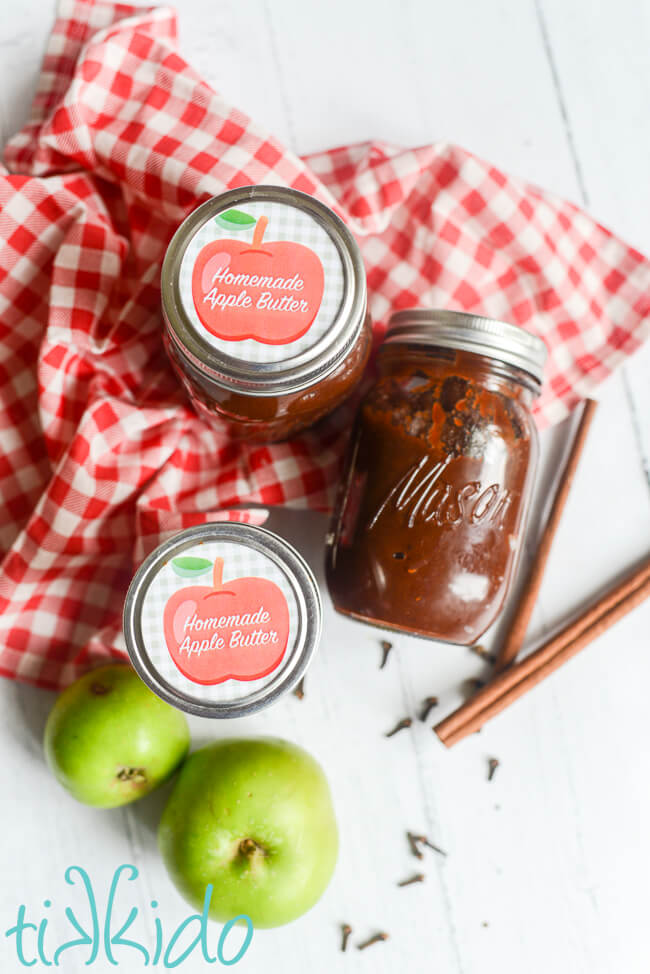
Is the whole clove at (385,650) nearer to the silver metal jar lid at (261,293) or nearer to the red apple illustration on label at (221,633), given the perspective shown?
the red apple illustration on label at (221,633)

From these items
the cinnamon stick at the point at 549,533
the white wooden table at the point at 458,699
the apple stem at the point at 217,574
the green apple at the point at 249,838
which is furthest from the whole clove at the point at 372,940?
the apple stem at the point at 217,574

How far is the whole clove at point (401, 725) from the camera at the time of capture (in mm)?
922

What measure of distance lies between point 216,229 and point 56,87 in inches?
15.8

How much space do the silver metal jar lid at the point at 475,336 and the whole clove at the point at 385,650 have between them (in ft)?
1.20

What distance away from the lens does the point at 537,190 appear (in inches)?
35.1

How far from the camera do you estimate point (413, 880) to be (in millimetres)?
924

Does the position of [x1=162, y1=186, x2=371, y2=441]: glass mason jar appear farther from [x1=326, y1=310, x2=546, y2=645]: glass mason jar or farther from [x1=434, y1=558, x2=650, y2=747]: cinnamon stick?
[x1=434, y1=558, x2=650, y2=747]: cinnamon stick

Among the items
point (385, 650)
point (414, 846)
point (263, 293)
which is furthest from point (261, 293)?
point (414, 846)

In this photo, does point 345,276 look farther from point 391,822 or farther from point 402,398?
point 391,822

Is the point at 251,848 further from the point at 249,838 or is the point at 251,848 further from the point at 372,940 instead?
the point at 372,940

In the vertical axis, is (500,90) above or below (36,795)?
above

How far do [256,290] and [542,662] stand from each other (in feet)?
1.83

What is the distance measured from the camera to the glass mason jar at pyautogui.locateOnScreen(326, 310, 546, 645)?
74 cm

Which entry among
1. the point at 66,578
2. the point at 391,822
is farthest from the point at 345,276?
the point at 391,822
